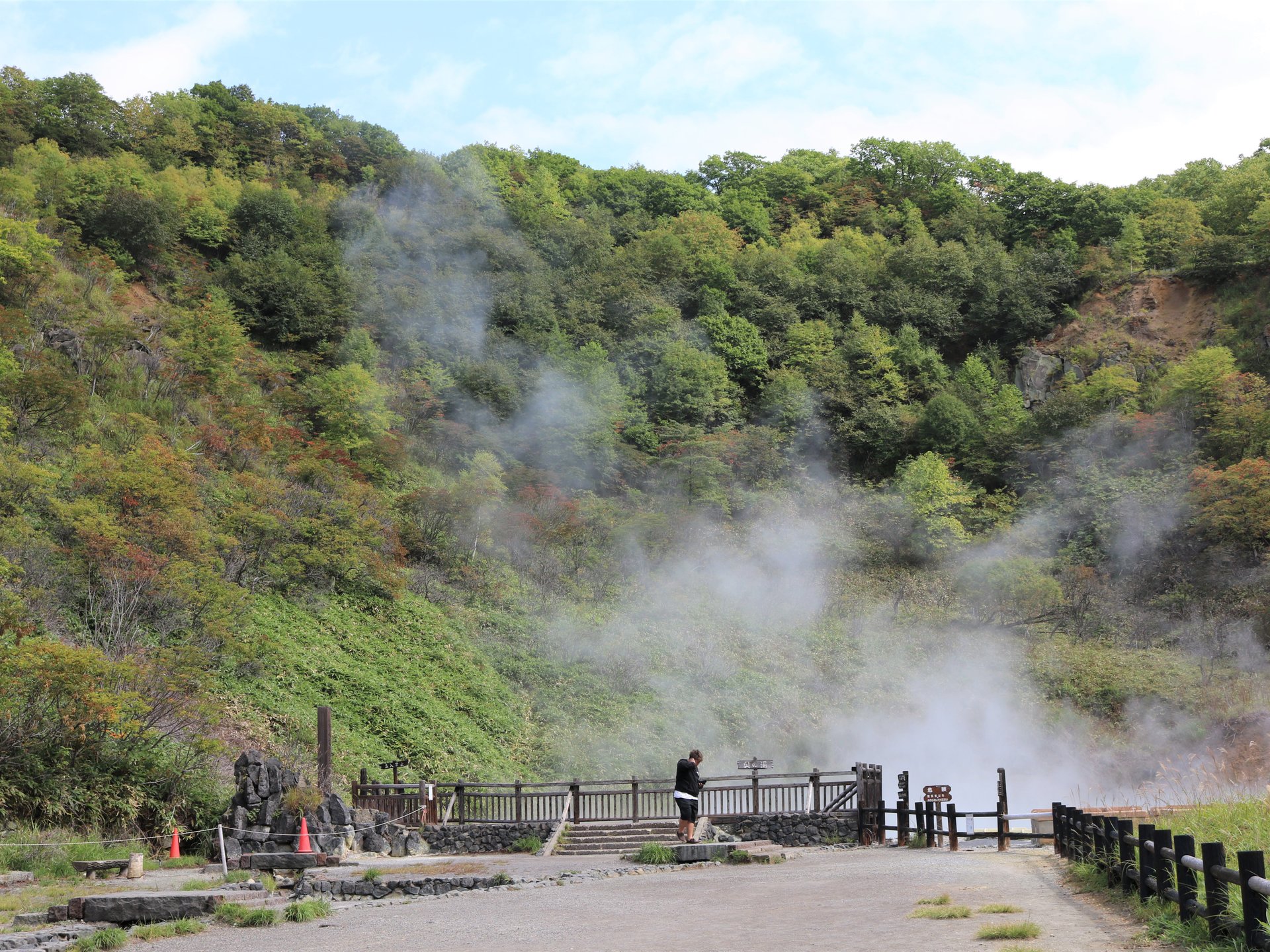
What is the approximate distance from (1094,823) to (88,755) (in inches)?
562

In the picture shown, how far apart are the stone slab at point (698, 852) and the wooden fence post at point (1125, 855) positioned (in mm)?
6594

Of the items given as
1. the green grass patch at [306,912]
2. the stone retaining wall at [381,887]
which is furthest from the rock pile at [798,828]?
the green grass patch at [306,912]

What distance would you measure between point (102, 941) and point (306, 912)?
2.13m

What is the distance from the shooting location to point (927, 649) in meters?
35.4

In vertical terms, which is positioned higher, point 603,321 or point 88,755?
point 603,321

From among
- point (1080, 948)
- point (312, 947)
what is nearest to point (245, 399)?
point (312, 947)

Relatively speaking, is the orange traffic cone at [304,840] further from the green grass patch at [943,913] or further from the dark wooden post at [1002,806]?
the dark wooden post at [1002,806]

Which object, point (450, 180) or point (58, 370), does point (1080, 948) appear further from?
point (450, 180)

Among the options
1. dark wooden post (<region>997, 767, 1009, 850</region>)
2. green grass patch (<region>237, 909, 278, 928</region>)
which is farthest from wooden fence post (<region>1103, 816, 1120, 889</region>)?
green grass patch (<region>237, 909, 278, 928</region>)

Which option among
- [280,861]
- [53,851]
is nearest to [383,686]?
[280,861]

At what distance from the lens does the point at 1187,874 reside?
7066 mm

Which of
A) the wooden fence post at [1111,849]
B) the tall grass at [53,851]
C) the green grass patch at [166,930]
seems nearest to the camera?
the green grass patch at [166,930]

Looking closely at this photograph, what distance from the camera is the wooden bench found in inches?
495

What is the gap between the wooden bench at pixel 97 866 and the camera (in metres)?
12.6
